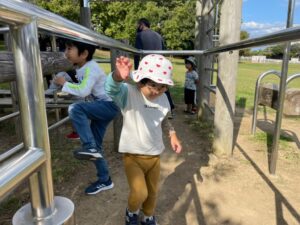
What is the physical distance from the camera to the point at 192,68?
6.30m

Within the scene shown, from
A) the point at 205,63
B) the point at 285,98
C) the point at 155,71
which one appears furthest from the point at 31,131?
the point at 205,63

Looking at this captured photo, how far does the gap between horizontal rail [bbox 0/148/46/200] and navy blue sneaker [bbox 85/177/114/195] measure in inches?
85.2

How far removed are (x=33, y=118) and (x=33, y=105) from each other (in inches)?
0.9

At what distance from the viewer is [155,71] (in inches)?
72.6

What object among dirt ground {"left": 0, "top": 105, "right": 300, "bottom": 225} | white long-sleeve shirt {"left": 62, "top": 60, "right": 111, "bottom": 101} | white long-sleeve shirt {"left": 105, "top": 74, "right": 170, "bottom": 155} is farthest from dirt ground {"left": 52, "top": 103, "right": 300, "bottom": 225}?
white long-sleeve shirt {"left": 62, "top": 60, "right": 111, "bottom": 101}

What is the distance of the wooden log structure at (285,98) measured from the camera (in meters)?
3.77

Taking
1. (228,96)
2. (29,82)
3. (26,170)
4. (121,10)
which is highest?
(121,10)

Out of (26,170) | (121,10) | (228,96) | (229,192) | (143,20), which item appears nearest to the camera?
(26,170)

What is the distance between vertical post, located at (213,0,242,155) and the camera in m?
3.42

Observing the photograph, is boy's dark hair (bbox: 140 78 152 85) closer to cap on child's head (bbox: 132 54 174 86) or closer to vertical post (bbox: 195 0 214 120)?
cap on child's head (bbox: 132 54 174 86)

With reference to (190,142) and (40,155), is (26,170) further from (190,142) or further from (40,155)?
(190,142)

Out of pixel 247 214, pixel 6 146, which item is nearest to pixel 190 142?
pixel 247 214

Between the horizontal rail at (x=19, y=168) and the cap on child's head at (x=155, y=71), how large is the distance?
1308 millimetres

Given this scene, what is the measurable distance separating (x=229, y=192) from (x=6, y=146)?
8.77 feet
